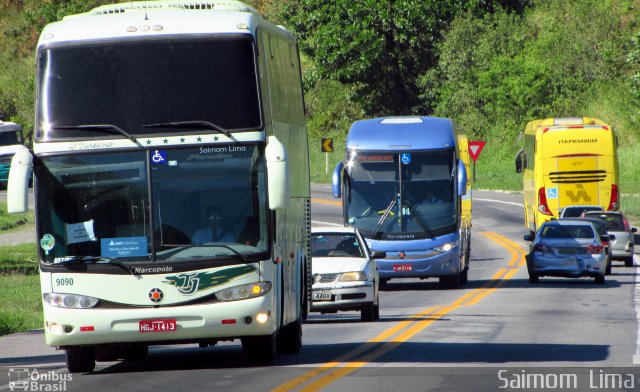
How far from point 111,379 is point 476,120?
59552mm

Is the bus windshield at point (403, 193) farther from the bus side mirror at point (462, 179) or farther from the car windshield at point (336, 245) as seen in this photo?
the car windshield at point (336, 245)

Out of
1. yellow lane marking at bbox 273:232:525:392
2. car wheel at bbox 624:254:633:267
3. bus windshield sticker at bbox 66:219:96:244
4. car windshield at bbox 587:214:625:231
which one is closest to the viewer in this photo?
yellow lane marking at bbox 273:232:525:392

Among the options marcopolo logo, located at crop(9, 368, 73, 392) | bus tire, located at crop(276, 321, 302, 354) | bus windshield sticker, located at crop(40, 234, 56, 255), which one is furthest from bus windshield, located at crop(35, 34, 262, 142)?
bus tire, located at crop(276, 321, 302, 354)

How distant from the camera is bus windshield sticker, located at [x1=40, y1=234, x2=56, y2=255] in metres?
14.6

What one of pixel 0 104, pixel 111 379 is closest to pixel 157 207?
pixel 111 379

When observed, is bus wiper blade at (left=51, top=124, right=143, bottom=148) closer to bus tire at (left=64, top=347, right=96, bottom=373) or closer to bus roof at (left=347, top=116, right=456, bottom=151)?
bus tire at (left=64, top=347, right=96, bottom=373)

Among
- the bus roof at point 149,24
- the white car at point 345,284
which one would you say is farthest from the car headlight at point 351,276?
the bus roof at point 149,24

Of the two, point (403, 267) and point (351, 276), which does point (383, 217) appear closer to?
point (403, 267)

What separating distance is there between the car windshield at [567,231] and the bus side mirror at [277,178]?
837 inches

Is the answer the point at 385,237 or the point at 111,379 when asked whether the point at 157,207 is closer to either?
the point at 111,379

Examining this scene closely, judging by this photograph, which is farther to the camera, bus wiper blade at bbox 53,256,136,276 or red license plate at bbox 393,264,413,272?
red license plate at bbox 393,264,413,272

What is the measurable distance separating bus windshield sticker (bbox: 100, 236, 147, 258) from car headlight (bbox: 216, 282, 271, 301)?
2.93 ft

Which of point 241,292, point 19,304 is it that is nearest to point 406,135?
point 19,304

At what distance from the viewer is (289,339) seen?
17031 millimetres
